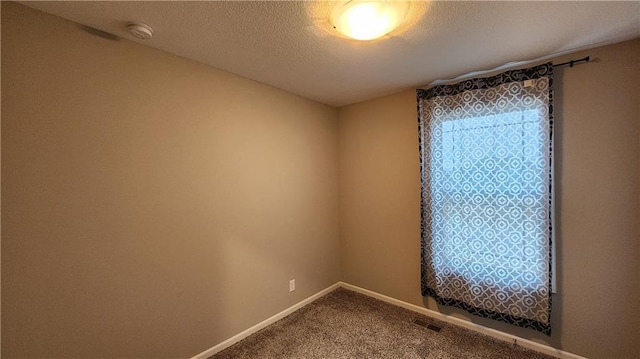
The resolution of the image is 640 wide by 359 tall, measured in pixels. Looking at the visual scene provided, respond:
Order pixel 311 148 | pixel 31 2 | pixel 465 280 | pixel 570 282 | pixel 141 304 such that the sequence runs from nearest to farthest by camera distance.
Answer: pixel 31 2, pixel 141 304, pixel 570 282, pixel 465 280, pixel 311 148

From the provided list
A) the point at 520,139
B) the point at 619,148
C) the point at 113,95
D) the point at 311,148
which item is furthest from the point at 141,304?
the point at 619,148

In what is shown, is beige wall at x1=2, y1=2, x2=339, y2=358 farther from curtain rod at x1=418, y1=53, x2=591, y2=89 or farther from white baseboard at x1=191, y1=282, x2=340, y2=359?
curtain rod at x1=418, y1=53, x2=591, y2=89

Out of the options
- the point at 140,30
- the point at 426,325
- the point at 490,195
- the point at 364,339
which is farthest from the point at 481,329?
the point at 140,30

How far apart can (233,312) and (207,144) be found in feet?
4.75

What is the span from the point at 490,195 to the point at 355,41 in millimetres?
1674

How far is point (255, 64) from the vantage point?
2061 millimetres

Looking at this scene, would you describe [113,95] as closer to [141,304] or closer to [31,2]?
[31,2]

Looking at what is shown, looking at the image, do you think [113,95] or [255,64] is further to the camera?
[255,64]

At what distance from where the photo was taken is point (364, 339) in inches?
88.7

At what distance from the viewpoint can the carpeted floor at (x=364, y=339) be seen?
206 centimetres

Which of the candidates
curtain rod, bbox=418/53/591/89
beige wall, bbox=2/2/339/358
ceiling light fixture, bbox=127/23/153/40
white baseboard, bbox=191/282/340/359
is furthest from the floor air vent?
ceiling light fixture, bbox=127/23/153/40

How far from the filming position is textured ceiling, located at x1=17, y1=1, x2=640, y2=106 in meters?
1.38

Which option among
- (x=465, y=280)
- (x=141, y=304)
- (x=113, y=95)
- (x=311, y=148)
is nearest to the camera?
(x=113, y=95)

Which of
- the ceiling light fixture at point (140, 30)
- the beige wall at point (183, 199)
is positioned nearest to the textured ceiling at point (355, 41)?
the ceiling light fixture at point (140, 30)
